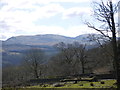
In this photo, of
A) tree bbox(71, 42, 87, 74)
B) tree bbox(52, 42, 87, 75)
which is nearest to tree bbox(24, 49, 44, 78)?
tree bbox(52, 42, 87, 75)

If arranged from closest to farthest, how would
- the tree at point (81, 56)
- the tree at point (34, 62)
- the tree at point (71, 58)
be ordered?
the tree at point (81, 56) → the tree at point (71, 58) → the tree at point (34, 62)

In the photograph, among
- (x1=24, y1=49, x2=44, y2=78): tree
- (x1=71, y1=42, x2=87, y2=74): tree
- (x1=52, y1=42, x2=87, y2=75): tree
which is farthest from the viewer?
(x1=24, y1=49, x2=44, y2=78): tree

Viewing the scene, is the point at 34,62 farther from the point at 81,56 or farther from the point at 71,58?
the point at 81,56

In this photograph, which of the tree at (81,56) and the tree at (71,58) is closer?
the tree at (81,56)

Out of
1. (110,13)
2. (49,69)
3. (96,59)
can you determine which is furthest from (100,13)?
(49,69)

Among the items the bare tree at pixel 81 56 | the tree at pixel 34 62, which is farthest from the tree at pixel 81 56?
the tree at pixel 34 62

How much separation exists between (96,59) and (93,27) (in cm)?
4568

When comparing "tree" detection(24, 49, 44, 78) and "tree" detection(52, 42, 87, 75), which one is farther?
"tree" detection(24, 49, 44, 78)

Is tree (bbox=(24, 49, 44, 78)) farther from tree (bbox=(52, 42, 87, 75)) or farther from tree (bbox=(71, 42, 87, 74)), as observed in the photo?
tree (bbox=(71, 42, 87, 74))

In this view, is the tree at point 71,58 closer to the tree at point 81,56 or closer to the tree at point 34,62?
the tree at point 81,56

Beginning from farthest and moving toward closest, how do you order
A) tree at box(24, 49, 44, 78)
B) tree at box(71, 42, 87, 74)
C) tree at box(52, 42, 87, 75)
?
tree at box(24, 49, 44, 78), tree at box(52, 42, 87, 75), tree at box(71, 42, 87, 74)

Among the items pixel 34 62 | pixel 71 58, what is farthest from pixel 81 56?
pixel 34 62

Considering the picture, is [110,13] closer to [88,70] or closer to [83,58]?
[83,58]

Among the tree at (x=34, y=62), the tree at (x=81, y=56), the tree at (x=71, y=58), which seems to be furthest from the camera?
the tree at (x=34, y=62)
